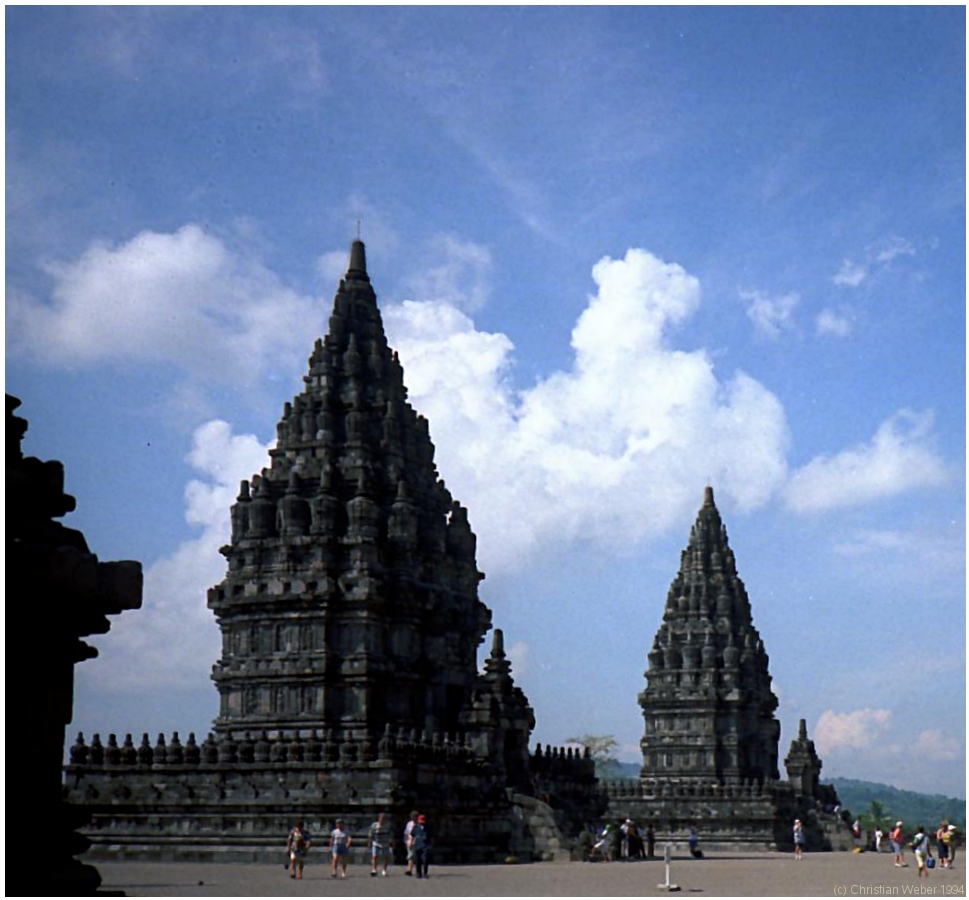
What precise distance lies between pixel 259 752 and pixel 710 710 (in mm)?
50944

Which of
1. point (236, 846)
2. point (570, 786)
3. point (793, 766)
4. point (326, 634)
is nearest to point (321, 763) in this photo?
point (236, 846)

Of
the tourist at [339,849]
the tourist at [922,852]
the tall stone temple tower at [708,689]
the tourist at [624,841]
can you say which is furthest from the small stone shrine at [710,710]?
the tourist at [339,849]

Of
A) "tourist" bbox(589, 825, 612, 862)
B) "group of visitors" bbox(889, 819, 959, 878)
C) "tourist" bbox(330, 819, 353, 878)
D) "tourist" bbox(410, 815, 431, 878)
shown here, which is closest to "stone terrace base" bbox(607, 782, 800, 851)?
"tourist" bbox(589, 825, 612, 862)

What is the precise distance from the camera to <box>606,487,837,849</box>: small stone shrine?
84.6 metres

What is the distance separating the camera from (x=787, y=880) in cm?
3891

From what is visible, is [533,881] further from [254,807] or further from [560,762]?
[560,762]

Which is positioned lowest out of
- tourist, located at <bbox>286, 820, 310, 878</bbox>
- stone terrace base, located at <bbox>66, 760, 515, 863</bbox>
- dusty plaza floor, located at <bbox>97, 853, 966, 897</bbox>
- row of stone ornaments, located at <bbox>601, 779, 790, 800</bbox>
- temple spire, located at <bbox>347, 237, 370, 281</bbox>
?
dusty plaza floor, located at <bbox>97, 853, 966, 897</bbox>

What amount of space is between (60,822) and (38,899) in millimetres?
929

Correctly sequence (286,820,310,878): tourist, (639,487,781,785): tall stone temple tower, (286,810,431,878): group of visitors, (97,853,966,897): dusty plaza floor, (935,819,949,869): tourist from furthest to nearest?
(639,487,781,785): tall stone temple tower < (935,819,949,869): tourist < (286,820,310,878): tourist < (286,810,431,878): group of visitors < (97,853,966,897): dusty plaza floor

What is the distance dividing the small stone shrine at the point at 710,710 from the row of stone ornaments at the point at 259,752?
3553cm

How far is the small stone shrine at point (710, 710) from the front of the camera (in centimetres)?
8462

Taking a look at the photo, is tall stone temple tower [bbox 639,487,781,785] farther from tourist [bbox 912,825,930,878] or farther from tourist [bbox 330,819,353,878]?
tourist [bbox 330,819,353,878]

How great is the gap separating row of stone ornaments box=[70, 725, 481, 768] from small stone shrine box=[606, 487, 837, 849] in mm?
35528

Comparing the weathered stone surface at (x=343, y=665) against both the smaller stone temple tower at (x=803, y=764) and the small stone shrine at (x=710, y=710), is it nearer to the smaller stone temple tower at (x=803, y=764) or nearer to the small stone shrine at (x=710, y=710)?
the small stone shrine at (x=710, y=710)
